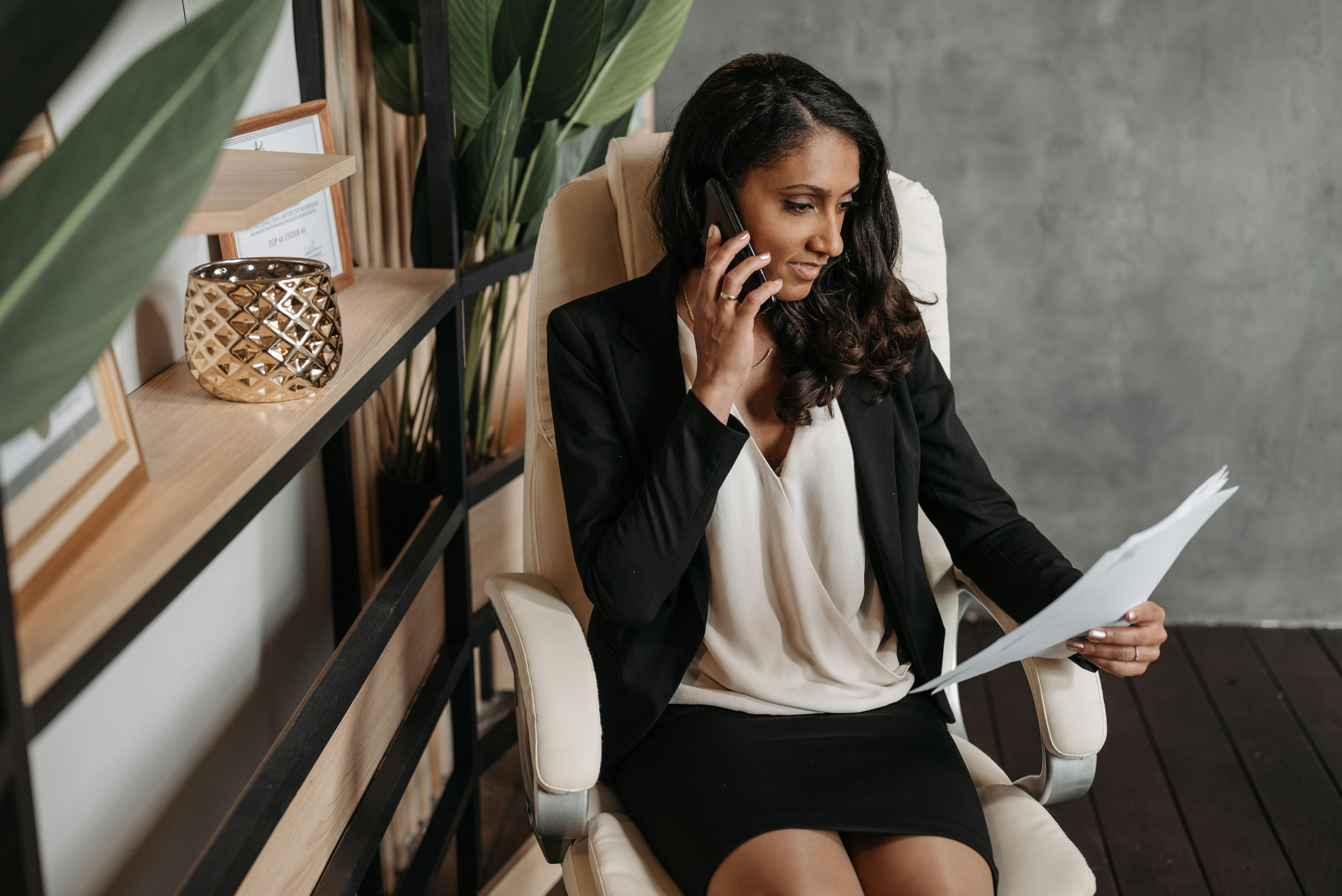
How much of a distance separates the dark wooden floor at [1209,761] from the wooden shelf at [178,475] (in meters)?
1.66

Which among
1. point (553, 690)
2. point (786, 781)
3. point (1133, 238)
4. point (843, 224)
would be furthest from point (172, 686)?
point (1133, 238)

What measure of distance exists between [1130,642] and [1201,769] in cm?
133

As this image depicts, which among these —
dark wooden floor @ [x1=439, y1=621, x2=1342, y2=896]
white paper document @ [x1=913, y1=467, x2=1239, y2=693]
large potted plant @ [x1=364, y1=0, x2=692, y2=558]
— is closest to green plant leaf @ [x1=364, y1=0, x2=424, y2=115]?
large potted plant @ [x1=364, y1=0, x2=692, y2=558]

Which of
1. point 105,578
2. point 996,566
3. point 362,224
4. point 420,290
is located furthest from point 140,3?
point 996,566

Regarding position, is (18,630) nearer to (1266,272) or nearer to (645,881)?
(645,881)

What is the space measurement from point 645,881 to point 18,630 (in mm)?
775

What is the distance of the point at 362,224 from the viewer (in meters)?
1.70

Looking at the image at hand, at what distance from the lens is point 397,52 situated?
66.1 inches

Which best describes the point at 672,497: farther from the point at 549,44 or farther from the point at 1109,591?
the point at 549,44

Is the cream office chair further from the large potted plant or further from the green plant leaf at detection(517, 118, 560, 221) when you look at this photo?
the green plant leaf at detection(517, 118, 560, 221)

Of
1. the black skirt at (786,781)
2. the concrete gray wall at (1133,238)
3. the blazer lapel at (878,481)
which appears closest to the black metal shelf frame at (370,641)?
the black skirt at (786,781)

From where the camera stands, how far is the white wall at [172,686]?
3.21 ft

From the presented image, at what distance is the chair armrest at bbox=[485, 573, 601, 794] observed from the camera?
113 cm

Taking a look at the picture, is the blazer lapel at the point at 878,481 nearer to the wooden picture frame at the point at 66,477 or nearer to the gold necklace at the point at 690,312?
the gold necklace at the point at 690,312
